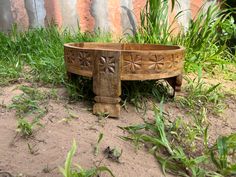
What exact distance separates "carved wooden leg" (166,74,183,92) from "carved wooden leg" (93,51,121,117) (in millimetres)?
387

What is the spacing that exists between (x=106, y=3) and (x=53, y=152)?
76.6 inches

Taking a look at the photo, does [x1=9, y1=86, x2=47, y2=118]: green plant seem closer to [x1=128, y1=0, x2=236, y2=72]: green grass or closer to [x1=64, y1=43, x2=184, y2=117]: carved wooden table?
[x1=64, y1=43, x2=184, y2=117]: carved wooden table

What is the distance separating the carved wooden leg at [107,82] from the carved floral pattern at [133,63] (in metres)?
0.05

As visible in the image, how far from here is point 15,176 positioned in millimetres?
1210

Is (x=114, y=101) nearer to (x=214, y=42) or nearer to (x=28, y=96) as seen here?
(x=28, y=96)

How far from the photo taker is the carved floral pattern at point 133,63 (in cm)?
158

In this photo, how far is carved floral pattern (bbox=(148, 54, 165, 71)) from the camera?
1.62 meters

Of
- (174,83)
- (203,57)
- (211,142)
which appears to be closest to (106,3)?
(203,57)

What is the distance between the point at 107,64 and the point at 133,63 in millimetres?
120

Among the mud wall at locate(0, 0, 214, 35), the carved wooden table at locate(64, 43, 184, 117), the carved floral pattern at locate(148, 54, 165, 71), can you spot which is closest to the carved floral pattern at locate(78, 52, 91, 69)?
the carved wooden table at locate(64, 43, 184, 117)

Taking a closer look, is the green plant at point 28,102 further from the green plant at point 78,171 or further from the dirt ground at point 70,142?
the green plant at point 78,171

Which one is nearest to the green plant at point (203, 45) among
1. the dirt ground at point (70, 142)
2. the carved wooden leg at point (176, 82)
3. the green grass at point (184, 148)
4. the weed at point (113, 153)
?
the carved wooden leg at point (176, 82)

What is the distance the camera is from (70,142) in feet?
4.66

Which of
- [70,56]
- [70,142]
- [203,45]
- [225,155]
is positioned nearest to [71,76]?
[70,56]
